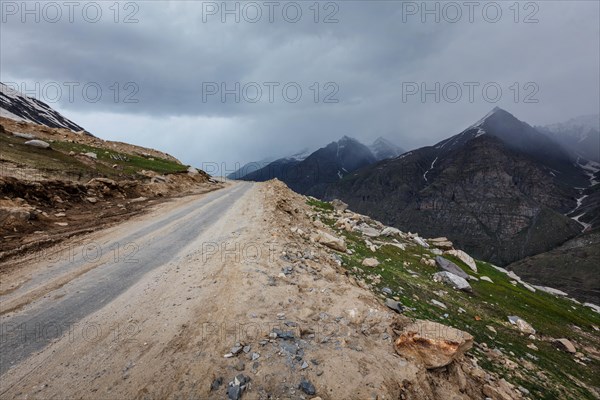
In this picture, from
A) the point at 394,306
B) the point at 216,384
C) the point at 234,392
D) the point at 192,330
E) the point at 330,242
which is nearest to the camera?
the point at 234,392

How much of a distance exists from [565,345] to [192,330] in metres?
26.6

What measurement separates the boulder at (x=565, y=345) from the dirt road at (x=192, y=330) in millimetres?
19743

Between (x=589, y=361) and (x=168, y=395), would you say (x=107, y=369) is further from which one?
(x=589, y=361)

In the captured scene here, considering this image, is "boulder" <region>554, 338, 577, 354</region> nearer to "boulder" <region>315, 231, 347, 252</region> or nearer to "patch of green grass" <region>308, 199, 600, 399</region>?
"patch of green grass" <region>308, 199, 600, 399</region>

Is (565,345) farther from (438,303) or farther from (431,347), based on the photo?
(431,347)

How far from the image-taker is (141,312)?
384 inches

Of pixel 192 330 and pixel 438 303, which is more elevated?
pixel 192 330

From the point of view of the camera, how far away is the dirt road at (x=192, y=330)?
691 centimetres

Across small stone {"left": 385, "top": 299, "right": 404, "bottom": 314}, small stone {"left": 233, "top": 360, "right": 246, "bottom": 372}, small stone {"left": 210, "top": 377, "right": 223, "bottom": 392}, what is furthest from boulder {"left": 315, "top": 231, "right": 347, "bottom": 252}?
small stone {"left": 210, "top": 377, "right": 223, "bottom": 392}

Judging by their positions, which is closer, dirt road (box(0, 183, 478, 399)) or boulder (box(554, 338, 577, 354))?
dirt road (box(0, 183, 478, 399))

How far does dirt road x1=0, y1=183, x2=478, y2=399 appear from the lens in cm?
691

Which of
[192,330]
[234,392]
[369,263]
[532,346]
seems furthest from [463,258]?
[234,392]

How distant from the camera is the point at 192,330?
28.7ft

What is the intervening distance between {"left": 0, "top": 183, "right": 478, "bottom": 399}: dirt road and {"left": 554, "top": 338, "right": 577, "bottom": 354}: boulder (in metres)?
19.7
